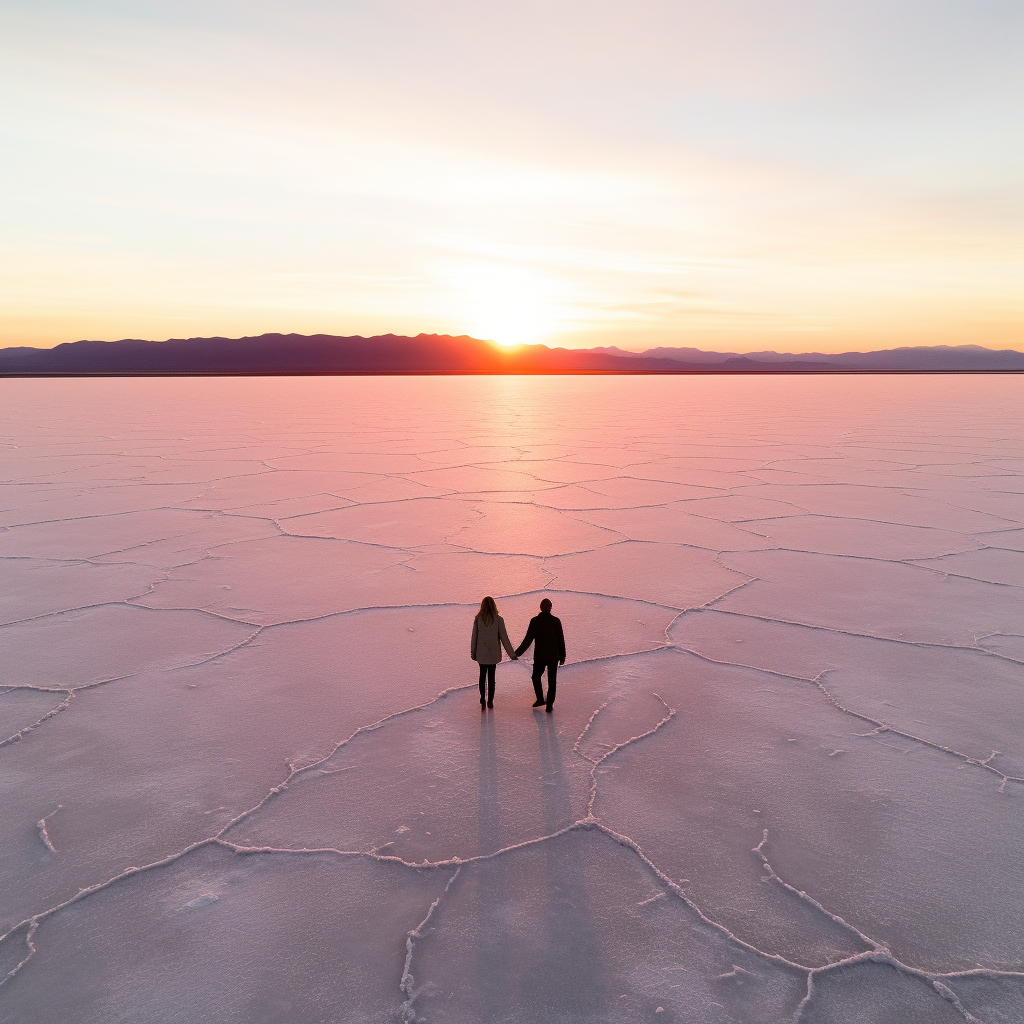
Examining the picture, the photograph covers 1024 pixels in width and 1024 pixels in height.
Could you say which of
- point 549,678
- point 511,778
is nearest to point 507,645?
point 549,678

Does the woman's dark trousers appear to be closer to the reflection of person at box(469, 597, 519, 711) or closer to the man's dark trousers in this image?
the reflection of person at box(469, 597, 519, 711)

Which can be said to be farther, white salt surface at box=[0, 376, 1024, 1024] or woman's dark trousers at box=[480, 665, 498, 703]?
woman's dark trousers at box=[480, 665, 498, 703]

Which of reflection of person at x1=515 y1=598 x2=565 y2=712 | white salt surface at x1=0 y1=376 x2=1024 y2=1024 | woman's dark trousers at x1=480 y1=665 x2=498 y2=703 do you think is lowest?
white salt surface at x1=0 y1=376 x2=1024 y2=1024

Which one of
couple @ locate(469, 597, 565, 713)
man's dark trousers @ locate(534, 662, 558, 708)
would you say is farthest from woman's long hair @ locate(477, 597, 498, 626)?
man's dark trousers @ locate(534, 662, 558, 708)

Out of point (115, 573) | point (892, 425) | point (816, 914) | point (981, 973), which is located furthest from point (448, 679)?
point (892, 425)

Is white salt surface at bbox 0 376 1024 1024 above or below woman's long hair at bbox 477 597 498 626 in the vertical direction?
below

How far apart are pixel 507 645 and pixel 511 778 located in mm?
624

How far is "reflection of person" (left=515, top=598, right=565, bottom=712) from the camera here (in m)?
3.03

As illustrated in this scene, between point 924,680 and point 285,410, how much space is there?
20605 millimetres

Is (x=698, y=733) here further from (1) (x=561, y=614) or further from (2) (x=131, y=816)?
(2) (x=131, y=816)

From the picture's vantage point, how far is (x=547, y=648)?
3.05 m

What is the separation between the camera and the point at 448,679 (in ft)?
11.0

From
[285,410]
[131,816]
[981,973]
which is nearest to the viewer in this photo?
[981,973]

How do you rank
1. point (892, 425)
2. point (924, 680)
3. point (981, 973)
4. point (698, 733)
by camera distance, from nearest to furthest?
point (981, 973), point (698, 733), point (924, 680), point (892, 425)
